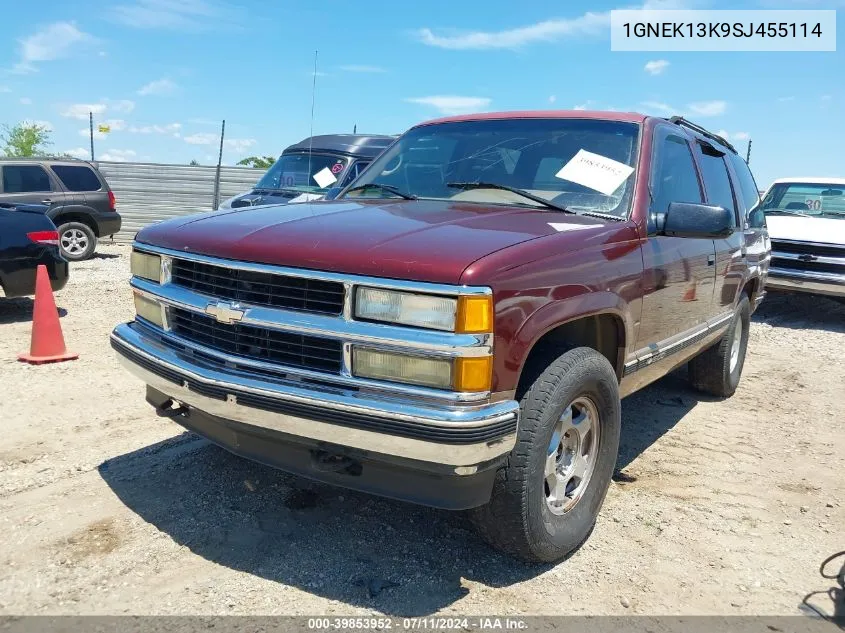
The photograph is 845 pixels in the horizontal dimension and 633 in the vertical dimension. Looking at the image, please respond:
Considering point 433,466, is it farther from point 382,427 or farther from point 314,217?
point 314,217

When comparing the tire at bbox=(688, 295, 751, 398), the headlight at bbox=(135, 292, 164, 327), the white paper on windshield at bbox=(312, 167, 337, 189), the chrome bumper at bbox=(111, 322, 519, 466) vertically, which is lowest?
the tire at bbox=(688, 295, 751, 398)

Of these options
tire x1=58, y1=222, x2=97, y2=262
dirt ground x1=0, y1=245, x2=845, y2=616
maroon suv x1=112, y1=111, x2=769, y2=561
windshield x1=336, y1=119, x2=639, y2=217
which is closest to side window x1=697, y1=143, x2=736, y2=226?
maroon suv x1=112, y1=111, x2=769, y2=561

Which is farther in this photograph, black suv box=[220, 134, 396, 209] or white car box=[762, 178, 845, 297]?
black suv box=[220, 134, 396, 209]

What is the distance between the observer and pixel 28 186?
12.4m

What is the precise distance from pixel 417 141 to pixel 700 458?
2666 mm

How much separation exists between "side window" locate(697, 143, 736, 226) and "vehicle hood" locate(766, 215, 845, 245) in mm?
4786

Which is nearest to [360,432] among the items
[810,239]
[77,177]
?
[810,239]

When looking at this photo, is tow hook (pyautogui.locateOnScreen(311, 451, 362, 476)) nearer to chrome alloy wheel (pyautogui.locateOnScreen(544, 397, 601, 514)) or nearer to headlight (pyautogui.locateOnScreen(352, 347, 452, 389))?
headlight (pyautogui.locateOnScreen(352, 347, 452, 389))

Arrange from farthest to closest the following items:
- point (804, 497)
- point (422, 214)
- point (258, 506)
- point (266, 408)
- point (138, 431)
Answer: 1. point (138, 431)
2. point (804, 497)
3. point (258, 506)
4. point (422, 214)
5. point (266, 408)

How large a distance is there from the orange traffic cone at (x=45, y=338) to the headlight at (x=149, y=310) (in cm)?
291

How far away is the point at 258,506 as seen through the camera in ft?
11.3

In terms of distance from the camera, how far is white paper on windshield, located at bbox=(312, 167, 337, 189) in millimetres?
10500

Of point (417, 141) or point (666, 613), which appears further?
point (417, 141)

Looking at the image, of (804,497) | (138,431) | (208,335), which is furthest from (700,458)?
(138,431)
